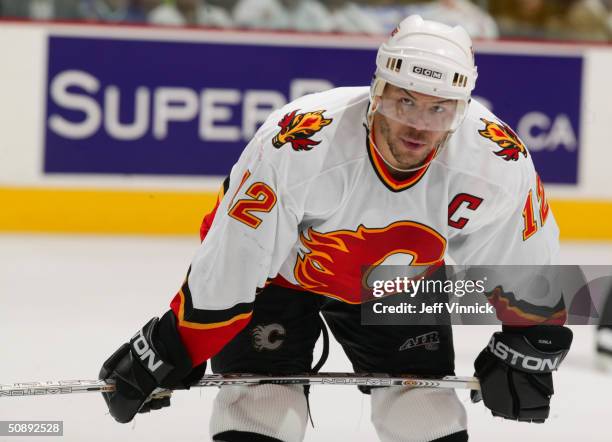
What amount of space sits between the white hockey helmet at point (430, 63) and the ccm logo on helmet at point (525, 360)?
0.56 metres

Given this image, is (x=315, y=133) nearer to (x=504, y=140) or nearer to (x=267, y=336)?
(x=504, y=140)

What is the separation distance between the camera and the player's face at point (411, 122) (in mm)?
2322

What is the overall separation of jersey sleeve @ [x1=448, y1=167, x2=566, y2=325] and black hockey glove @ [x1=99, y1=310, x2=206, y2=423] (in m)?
0.66

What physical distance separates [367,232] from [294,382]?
15.8 inches

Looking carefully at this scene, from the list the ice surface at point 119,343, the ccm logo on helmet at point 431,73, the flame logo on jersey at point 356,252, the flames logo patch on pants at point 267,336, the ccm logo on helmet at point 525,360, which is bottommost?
the ice surface at point 119,343

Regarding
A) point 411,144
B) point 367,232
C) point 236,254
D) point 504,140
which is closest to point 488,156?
point 504,140

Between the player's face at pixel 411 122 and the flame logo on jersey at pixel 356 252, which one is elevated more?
the player's face at pixel 411 122

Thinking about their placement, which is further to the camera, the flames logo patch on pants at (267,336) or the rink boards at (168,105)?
the rink boards at (168,105)

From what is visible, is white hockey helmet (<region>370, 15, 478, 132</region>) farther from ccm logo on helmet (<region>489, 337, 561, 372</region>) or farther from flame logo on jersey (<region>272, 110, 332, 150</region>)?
ccm logo on helmet (<region>489, 337, 561, 372</region>)

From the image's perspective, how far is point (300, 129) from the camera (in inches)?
94.6

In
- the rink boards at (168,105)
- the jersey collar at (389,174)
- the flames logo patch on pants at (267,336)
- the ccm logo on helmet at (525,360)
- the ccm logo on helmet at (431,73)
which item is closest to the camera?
the ccm logo on helmet at (431,73)

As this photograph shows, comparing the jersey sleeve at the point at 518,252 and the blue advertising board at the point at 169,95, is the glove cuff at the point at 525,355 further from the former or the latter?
the blue advertising board at the point at 169,95

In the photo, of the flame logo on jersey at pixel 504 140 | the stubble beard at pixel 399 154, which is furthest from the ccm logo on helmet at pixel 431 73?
the flame logo on jersey at pixel 504 140

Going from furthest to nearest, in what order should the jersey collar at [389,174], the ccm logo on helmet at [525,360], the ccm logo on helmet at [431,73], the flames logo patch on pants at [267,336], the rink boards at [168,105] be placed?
the rink boards at [168,105] < the flames logo patch on pants at [267,336] < the ccm logo on helmet at [525,360] < the jersey collar at [389,174] < the ccm logo on helmet at [431,73]
